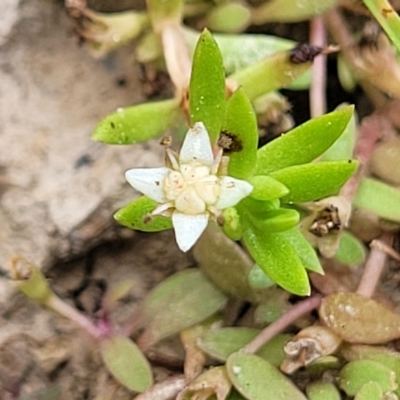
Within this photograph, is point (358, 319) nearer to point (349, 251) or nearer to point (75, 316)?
point (349, 251)

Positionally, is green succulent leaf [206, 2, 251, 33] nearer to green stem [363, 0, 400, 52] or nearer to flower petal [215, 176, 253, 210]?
green stem [363, 0, 400, 52]

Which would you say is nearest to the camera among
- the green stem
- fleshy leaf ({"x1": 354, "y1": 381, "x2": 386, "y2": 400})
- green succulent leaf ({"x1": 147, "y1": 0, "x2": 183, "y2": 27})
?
fleshy leaf ({"x1": 354, "y1": 381, "x2": 386, "y2": 400})

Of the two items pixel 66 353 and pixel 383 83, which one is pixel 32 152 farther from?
pixel 383 83

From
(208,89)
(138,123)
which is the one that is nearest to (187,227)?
(208,89)

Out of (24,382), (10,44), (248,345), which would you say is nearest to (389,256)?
(248,345)

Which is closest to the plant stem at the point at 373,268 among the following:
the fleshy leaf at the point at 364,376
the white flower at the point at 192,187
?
the fleshy leaf at the point at 364,376

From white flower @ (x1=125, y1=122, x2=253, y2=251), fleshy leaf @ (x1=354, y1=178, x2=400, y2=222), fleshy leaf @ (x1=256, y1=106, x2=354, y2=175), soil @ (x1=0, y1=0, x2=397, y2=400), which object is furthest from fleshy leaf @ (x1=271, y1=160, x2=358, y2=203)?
soil @ (x1=0, y1=0, x2=397, y2=400)
